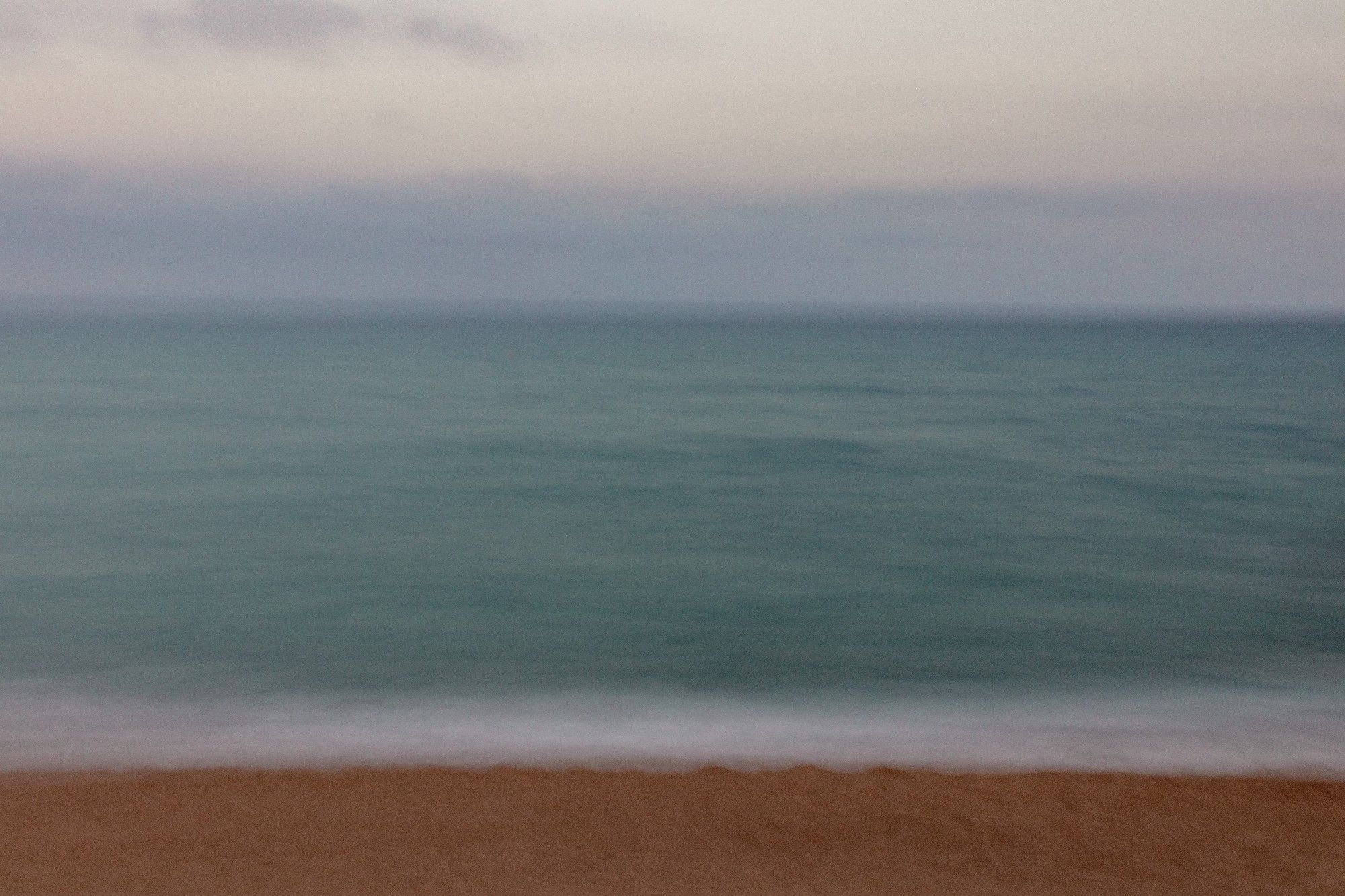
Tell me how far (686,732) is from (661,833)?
98.2 inches

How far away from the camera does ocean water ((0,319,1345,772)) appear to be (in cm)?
862

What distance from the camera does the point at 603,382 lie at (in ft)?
145

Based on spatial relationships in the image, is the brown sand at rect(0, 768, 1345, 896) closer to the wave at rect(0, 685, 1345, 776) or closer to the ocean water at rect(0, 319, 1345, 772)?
the wave at rect(0, 685, 1345, 776)

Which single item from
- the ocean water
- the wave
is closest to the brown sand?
the wave

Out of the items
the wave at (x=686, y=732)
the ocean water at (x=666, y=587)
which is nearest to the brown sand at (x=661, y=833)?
the wave at (x=686, y=732)

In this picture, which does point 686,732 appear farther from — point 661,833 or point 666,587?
point 666,587

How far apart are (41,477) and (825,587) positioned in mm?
14300

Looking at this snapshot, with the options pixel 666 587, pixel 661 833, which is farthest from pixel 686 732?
pixel 666 587

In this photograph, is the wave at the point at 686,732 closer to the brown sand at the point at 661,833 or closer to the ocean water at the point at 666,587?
the ocean water at the point at 666,587

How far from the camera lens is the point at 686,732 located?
8.57m

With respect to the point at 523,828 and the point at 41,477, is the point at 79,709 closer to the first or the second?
the point at 523,828

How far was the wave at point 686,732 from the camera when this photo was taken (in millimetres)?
7781

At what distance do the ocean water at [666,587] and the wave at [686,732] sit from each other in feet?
0.13

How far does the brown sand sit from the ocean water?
0.90 metres
